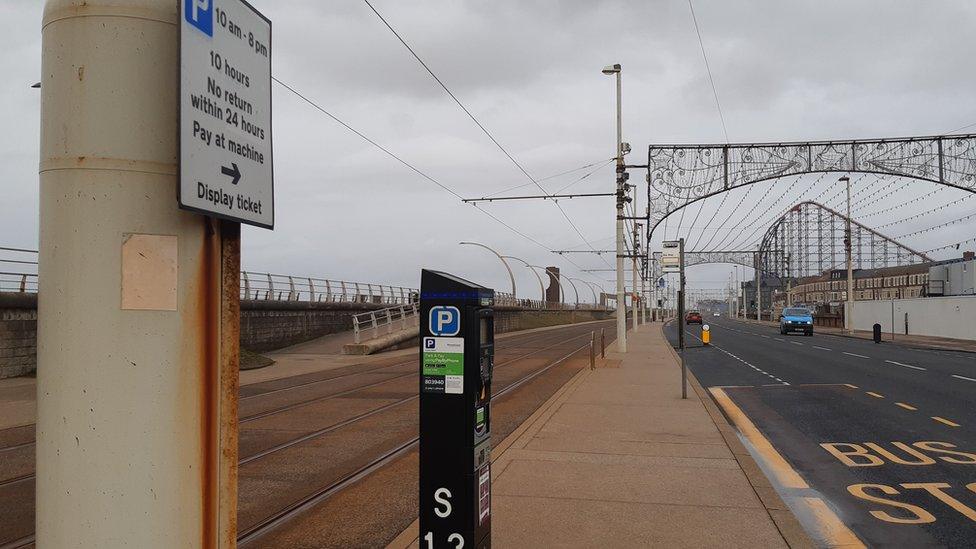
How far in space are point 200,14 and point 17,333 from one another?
17.1 meters

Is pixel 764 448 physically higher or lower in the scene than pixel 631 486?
lower

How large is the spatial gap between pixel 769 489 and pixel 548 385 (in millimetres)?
10706

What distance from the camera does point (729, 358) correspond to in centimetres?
2717

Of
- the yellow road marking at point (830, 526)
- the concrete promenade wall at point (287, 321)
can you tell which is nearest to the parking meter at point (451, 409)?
the yellow road marking at point (830, 526)

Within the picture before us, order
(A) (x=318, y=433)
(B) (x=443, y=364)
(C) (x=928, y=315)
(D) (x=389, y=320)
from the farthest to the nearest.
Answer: (C) (x=928, y=315), (D) (x=389, y=320), (A) (x=318, y=433), (B) (x=443, y=364)

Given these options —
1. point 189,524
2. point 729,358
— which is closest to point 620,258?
point 729,358

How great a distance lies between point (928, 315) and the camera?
48.8 m

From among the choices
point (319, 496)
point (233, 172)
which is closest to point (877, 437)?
point (319, 496)

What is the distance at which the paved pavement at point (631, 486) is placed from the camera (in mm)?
5480

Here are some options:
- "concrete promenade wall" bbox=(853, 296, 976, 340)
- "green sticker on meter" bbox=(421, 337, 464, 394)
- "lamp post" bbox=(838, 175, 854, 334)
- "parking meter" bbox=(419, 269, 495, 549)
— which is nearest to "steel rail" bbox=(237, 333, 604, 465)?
"parking meter" bbox=(419, 269, 495, 549)

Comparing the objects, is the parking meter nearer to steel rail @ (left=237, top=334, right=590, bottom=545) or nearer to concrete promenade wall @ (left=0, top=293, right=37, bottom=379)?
steel rail @ (left=237, top=334, right=590, bottom=545)

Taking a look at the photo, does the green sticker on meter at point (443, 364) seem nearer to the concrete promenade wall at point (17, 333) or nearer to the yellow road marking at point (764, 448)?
the yellow road marking at point (764, 448)

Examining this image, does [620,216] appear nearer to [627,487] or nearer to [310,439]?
[310,439]

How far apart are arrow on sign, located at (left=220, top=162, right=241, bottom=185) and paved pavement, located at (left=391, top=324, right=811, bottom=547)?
3270mm
